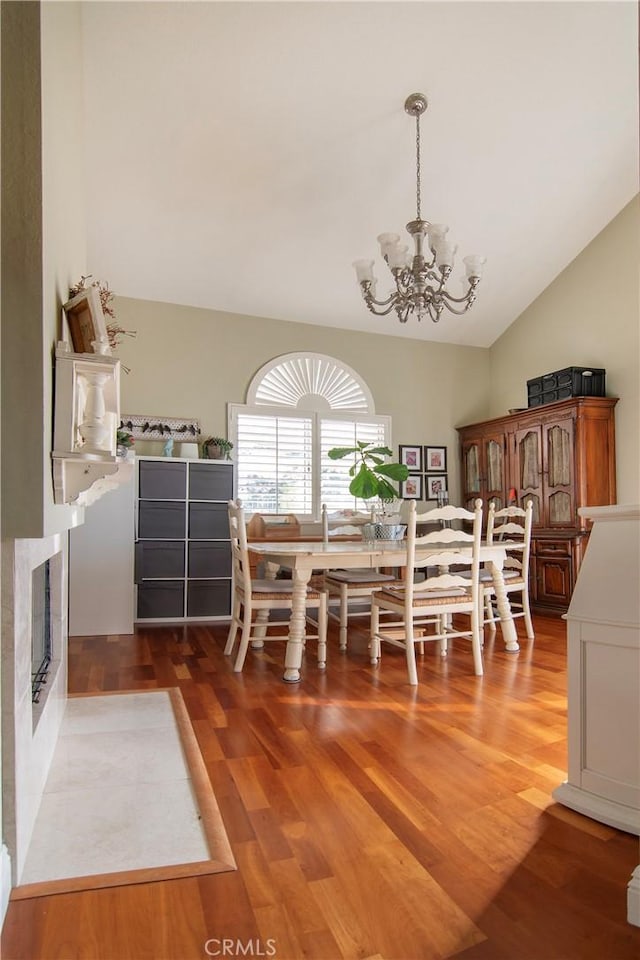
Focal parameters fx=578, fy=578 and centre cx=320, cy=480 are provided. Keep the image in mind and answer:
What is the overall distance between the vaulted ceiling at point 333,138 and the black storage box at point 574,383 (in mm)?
1203

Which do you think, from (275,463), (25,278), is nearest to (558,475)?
(275,463)

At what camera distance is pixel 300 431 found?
19.5ft

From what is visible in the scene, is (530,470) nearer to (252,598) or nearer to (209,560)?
(209,560)

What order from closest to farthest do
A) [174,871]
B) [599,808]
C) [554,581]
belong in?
[174,871]
[599,808]
[554,581]

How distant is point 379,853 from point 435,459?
5.26 m

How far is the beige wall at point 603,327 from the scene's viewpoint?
5004 millimetres

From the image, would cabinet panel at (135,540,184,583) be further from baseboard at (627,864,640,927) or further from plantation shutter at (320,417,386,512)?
baseboard at (627,864,640,927)

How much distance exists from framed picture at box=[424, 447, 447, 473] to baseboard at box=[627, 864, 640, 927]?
5299mm

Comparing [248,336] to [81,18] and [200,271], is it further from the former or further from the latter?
[81,18]

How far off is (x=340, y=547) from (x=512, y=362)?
3.88 m

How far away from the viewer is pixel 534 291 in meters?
6.07

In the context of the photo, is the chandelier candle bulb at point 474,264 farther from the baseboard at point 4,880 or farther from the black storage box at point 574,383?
the baseboard at point 4,880

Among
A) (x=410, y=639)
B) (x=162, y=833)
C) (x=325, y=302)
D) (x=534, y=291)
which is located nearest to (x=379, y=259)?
(x=325, y=302)

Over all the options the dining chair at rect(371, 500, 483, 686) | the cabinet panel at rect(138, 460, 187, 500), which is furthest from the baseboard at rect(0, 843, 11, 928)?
the cabinet panel at rect(138, 460, 187, 500)
